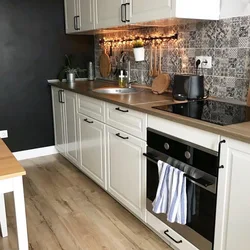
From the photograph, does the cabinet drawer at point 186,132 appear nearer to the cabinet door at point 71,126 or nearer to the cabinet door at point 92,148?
the cabinet door at point 92,148

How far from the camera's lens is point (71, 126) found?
3.23 meters

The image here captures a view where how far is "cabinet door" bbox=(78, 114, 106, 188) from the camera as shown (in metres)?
2.59

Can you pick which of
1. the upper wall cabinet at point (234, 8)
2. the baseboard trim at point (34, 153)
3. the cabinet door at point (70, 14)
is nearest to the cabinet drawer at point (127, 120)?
the upper wall cabinet at point (234, 8)

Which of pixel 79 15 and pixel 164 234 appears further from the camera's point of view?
pixel 79 15

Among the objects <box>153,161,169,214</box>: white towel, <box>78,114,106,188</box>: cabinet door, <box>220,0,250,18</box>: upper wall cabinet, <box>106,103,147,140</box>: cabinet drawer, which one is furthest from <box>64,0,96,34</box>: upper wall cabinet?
<box>153,161,169,214</box>: white towel

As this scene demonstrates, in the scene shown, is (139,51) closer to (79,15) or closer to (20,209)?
(79,15)

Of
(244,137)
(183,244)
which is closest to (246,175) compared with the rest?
(244,137)

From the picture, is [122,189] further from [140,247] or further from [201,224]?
[201,224]

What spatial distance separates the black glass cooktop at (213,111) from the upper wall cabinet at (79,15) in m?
1.47

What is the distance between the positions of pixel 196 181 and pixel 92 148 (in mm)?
1390

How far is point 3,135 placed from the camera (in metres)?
3.47

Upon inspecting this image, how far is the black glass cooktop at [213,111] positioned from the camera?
1.58 metres

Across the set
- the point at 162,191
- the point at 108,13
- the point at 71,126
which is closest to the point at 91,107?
the point at 71,126

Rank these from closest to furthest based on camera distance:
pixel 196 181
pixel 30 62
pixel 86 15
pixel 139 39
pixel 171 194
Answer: pixel 196 181 → pixel 171 194 → pixel 139 39 → pixel 86 15 → pixel 30 62
